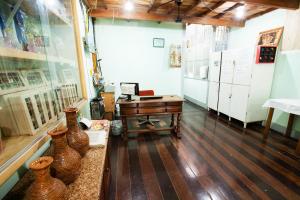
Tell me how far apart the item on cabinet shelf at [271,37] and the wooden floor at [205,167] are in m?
2.04

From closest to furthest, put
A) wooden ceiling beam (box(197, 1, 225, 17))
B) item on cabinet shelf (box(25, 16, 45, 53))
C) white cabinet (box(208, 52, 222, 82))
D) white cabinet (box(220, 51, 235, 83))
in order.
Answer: item on cabinet shelf (box(25, 16, 45, 53)) → wooden ceiling beam (box(197, 1, 225, 17)) → white cabinet (box(220, 51, 235, 83)) → white cabinet (box(208, 52, 222, 82))

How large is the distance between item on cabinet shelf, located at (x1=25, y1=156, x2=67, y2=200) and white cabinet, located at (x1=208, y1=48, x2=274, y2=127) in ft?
12.5

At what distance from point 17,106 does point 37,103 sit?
0.16m

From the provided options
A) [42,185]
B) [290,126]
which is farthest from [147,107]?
[290,126]

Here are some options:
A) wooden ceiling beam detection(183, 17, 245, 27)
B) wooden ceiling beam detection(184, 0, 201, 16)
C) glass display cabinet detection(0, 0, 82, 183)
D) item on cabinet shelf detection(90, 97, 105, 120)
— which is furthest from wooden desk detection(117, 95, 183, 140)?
wooden ceiling beam detection(183, 17, 245, 27)

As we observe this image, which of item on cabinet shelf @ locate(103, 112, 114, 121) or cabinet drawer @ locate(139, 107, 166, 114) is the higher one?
cabinet drawer @ locate(139, 107, 166, 114)

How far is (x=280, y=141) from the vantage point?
2.85 metres

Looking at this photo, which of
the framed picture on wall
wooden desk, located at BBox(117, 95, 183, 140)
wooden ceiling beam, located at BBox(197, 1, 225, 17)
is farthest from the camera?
the framed picture on wall

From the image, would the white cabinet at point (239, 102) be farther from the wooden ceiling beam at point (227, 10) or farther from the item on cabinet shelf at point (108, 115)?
the item on cabinet shelf at point (108, 115)

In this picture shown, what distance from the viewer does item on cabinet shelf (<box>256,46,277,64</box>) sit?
3.09 m

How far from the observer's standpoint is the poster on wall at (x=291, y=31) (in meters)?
2.86

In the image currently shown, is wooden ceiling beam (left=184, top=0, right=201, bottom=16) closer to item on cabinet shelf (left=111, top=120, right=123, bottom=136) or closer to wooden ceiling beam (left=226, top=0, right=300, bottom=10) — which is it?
wooden ceiling beam (left=226, top=0, right=300, bottom=10)

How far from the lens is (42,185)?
637mm

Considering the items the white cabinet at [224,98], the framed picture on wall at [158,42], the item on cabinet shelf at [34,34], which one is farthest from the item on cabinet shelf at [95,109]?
the white cabinet at [224,98]
